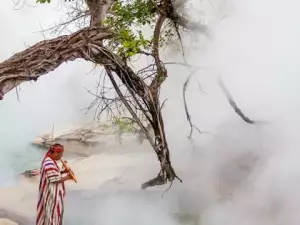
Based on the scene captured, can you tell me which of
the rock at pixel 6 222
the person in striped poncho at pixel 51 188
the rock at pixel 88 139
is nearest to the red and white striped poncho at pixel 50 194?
the person in striped poncho at pixel 51 188

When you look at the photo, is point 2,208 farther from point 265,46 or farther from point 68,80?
point 68,80

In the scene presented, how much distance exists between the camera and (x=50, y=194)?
3.33 m

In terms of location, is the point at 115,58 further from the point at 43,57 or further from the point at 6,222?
the point at 6,222

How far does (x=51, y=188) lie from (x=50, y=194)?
54mm

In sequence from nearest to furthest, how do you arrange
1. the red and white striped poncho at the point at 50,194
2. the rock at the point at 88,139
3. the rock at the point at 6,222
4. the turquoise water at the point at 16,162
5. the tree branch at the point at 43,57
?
the tree branch at the point at 43,57 < the red and white striped poncho at the point at 50,194 < the rock at the point at 6,222 < the turquoise water at the point at 16,162 < the rock at the point at 88,139

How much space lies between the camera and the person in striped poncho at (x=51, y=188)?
326 centimetres

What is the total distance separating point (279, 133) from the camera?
5750mm

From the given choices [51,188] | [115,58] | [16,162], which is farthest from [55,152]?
→ [16,162]

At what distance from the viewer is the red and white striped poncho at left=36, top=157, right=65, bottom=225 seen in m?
3.26

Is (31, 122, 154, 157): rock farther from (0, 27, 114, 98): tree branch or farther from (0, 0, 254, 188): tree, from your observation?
(0, 27, 114, 98): tree branch

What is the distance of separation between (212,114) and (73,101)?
18.0ft

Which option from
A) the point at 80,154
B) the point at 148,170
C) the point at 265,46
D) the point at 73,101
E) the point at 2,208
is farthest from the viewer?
the point at 73,101

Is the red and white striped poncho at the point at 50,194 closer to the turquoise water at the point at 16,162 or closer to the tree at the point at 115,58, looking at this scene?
the tree at the point at 115,58

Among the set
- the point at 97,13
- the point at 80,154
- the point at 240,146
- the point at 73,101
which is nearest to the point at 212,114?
the point at 240,146
